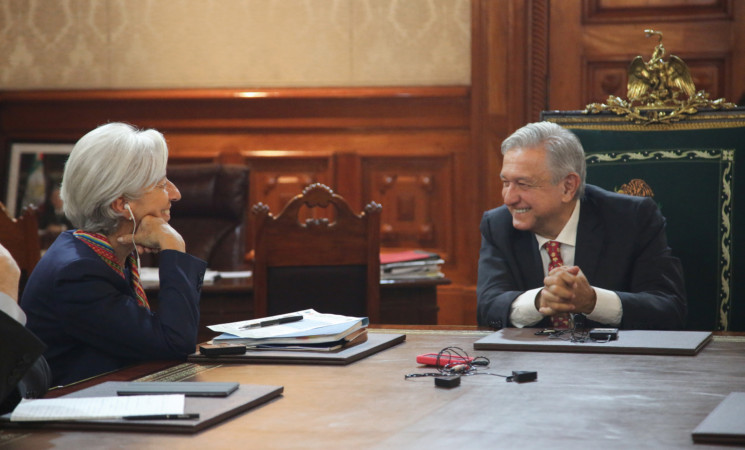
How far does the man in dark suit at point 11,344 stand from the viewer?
112 centimetres

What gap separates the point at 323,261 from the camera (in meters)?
2.84

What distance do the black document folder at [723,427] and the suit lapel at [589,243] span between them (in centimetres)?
122

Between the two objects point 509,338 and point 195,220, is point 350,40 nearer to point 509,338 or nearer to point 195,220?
point 195,220

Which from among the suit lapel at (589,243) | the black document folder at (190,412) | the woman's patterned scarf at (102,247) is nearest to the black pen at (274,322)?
the woman's patterned scarf at (102,247)

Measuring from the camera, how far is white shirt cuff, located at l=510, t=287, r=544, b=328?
221cm

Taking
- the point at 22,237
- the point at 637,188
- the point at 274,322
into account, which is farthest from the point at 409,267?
the point at 274,322

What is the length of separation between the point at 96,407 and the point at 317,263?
5.19 feet

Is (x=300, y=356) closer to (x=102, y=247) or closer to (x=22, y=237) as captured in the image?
(x=102, y=247)

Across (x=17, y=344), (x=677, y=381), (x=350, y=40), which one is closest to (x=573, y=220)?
(x=677, y=381)

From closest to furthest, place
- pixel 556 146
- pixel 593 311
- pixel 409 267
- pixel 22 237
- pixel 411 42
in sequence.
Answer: pixel 593 311 < pixel 556 146 < pixel 22 237 < pixel 409 267 < pixel 411 42

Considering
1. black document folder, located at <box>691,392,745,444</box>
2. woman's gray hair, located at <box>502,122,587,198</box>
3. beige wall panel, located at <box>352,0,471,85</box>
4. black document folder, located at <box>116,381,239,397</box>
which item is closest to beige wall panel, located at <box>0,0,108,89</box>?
beige wall panel, located at <box>352,0,471,85</box>

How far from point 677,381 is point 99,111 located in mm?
3939

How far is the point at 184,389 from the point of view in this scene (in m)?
1.36

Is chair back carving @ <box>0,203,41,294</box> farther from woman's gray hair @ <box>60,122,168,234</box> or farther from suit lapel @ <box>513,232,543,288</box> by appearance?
suit lapel @ <box>513,232,543,288</box>
